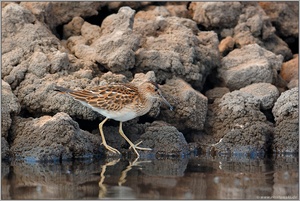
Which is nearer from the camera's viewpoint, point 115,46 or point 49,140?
point 49,140

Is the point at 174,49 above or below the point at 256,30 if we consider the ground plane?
below

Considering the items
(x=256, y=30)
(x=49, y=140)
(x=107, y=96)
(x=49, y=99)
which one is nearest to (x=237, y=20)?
(x=256, y=30)

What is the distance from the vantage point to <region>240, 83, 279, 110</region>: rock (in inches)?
476

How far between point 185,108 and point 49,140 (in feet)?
7.86

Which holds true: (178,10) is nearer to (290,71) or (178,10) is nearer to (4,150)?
(290,71)

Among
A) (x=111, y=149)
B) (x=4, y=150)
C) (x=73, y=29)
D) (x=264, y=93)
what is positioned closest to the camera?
(x=4, y=150)

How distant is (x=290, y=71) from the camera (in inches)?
533

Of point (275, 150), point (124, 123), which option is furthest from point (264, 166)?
point (124, 123)

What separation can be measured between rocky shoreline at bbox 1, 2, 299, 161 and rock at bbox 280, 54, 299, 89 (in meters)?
0.02

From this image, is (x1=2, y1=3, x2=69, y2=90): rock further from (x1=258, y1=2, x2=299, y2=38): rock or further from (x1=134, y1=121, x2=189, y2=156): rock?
(x1=258, y1=2, x2=299, y2=38): rock

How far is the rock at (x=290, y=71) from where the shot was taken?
43.1 feet

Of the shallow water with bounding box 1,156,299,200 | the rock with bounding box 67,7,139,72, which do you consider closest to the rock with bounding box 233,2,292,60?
the rock with bounding box 67,7,139,72

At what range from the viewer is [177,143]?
11234 millimetres

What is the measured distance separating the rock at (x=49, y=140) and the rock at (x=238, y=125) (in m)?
2.18
